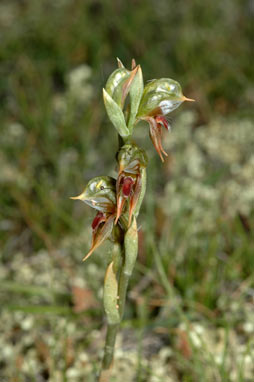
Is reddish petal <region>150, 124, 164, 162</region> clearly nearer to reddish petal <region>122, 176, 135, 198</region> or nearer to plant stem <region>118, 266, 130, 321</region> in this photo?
reddish petal <region>122, 176, 135, 198</region>

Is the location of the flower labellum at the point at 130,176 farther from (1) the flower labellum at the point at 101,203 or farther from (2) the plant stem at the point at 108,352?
(2) the plant stem at the point at 108,352

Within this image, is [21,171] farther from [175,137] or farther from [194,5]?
[194,5]

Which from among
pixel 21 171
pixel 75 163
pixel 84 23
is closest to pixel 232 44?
pixel 84 23

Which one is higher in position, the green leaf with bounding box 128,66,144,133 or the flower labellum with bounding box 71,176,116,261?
the green leaf with bounding box 128,66,144,133

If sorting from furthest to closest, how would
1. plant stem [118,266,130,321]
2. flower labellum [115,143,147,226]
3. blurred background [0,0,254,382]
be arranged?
blurred background [0,0,254,382]
plant stem [118,266,130,321]
flower labellum [115,143,147,226]

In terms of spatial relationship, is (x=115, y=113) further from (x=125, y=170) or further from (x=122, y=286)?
(x=122, y=286)

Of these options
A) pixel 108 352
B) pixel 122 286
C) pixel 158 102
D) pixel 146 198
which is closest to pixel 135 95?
pixel 158 102

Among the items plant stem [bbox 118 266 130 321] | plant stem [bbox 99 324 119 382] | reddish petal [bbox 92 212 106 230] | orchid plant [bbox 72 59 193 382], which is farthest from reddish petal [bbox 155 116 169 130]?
plant stem [bbox 99 324 119 382]
